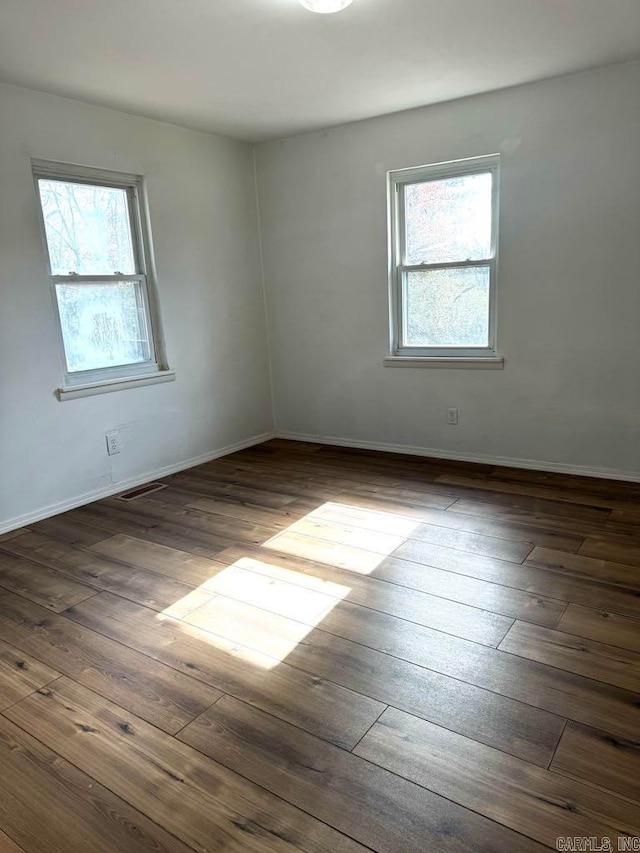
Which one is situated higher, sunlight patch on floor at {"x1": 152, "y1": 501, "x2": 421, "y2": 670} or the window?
the window

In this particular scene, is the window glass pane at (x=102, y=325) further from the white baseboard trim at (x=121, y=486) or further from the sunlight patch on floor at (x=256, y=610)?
the sunlight patch on floor at (x=256, y=610)

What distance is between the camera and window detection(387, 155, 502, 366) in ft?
12.7

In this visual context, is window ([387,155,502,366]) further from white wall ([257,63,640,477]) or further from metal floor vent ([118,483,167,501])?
metal floor vent ([118,483,167,501])

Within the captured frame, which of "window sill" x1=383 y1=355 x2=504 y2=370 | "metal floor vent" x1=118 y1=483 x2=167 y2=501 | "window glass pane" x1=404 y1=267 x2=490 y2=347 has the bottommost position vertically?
"metal floor vent" x1=118 y1=483 x2=167 y2=501

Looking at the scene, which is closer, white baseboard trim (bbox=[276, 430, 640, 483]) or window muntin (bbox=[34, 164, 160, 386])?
window muntin (bbox=[34, 164, 160, 386])

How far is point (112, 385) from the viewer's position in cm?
382

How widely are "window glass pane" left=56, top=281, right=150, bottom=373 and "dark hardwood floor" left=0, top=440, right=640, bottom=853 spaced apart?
1.12m

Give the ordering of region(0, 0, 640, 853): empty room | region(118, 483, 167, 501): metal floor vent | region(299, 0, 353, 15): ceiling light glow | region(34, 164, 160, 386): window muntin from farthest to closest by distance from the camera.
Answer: region(118, 483, 167, 501): metal floor vent, region(34, 164, 160, 386): window muntin, region(299, 0, 353, 15): ceiling light glow, region(0, 0, 640, 853): empty room

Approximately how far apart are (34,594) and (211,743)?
136 cm

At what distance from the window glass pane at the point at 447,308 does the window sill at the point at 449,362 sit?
118mm

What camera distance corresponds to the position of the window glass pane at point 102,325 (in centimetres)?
362

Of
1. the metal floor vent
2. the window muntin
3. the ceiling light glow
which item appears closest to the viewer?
the ceiling light glow

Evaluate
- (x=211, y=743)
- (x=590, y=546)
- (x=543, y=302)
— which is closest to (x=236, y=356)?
(x=543, y=302)

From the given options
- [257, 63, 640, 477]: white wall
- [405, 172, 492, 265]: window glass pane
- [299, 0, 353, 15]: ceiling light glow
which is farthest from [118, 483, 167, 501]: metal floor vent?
[299, 0, 353, 15]: ceiling light glow
